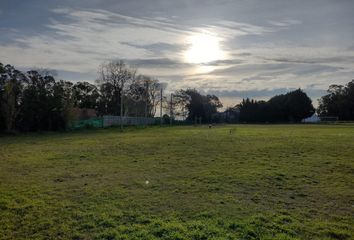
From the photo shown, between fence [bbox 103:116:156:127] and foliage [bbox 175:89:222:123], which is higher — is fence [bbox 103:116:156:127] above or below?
below

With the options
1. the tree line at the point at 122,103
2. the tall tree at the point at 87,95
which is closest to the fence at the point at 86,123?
the tree line at the point at 122,103

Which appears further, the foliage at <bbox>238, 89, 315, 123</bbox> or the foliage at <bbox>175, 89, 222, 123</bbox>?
the foliage at <bbox>175, 89, 222, 123</bbox>

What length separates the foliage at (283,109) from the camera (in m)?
89.4

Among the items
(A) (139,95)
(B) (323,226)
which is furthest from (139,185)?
(A) (139,95)

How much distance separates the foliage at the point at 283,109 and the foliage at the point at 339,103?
690 cm

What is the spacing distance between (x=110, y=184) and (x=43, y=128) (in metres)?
36.0

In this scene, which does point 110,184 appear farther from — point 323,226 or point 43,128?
point 43,128

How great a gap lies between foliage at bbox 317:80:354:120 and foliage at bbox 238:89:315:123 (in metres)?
6.90

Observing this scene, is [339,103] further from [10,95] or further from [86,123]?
[10,95]

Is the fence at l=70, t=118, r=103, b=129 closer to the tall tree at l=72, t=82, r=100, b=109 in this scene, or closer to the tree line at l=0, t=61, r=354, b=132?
the tree line at l=0, t=61, r=354, b=132

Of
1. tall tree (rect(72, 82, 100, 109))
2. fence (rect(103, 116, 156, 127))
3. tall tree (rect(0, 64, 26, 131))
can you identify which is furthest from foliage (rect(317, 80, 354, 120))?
tall tree (rect(0, 64, 26, 131))

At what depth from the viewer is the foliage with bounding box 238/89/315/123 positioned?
89.4 metres

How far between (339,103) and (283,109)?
596 inches

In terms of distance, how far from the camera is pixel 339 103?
91250 mm
